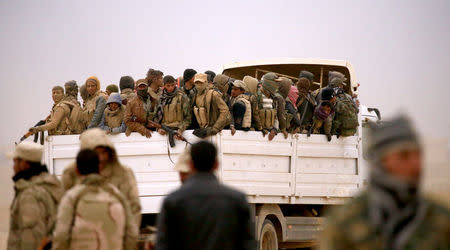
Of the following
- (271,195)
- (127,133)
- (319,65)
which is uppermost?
Answer: (319,65)

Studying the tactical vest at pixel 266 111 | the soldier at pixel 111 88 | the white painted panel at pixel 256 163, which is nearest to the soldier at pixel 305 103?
the tactical vest at pixel 266 111

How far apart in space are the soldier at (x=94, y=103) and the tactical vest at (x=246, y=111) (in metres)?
2.08

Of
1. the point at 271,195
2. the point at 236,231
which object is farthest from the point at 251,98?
the point at 236,231

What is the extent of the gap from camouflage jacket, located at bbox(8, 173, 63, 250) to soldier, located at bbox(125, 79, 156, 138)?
4518 mm

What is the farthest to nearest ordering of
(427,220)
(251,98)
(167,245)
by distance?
(251,98) < (167,245) < (427,220)

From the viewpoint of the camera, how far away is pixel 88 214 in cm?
652

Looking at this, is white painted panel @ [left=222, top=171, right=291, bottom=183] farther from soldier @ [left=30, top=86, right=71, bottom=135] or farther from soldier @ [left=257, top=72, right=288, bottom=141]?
soldier @ [left=30, top=86, right=71, bottom=135]

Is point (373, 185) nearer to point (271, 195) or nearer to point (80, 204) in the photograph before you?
point (80, 204)

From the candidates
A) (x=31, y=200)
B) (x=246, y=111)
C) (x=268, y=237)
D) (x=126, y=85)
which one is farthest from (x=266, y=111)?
(x=31, y=200)

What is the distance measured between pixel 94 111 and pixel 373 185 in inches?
399

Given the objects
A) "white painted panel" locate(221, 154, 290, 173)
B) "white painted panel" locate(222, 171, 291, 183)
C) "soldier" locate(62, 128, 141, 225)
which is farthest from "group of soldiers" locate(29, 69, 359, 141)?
"soldier" locate(62, 128, 141, 225)

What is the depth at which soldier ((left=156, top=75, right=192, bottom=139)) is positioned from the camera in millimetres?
11906

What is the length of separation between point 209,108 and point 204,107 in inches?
2.9

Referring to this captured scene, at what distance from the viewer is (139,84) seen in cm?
1227
